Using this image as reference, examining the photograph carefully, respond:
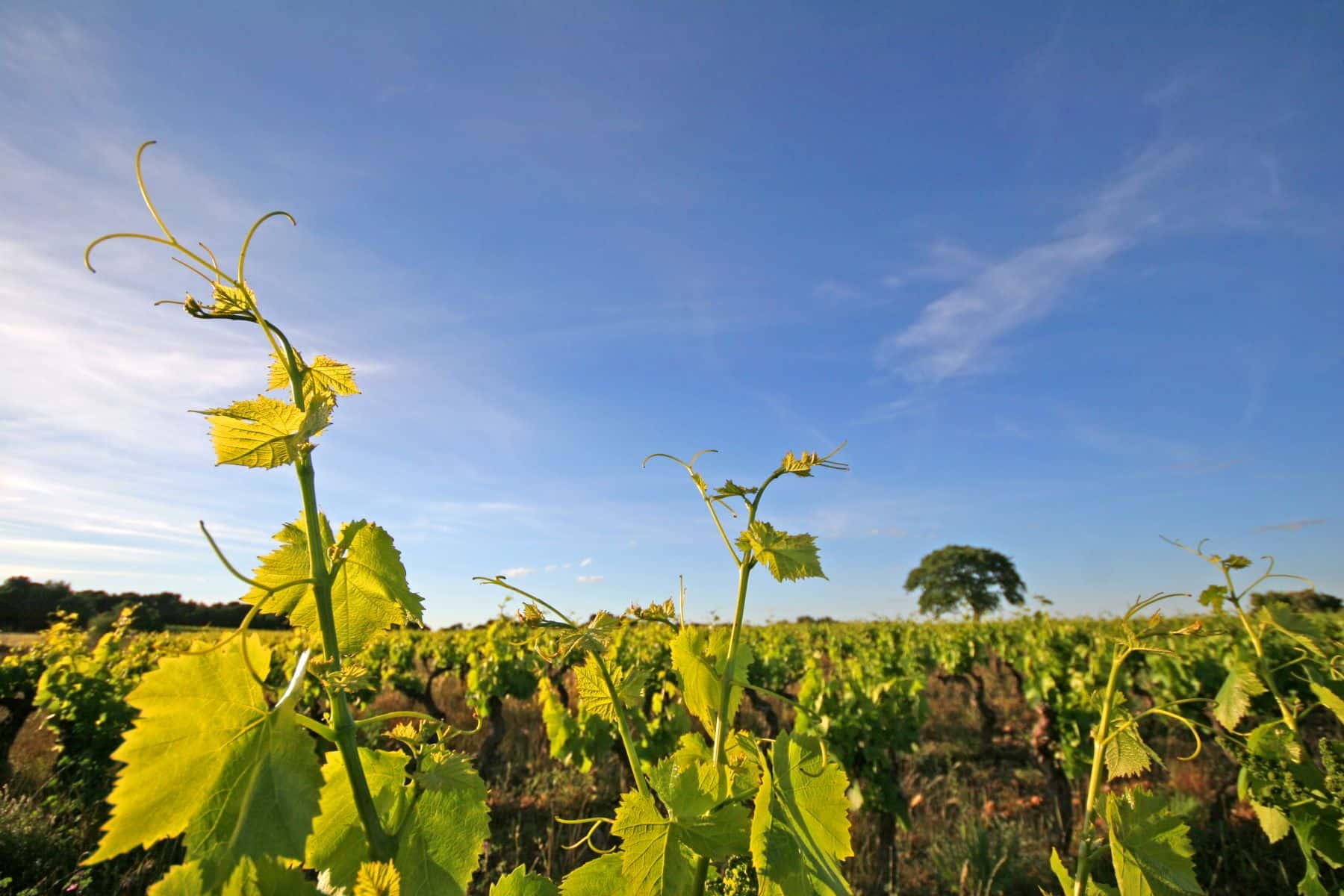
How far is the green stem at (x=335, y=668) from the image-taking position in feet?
3.02

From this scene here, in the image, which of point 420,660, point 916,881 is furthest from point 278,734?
point 420,660

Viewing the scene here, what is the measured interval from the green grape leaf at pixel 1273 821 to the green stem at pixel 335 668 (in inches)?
113

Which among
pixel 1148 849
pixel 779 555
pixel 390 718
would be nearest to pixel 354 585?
pixel 390 718

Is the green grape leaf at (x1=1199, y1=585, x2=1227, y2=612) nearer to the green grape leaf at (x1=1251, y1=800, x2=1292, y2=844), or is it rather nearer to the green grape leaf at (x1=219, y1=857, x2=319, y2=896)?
the green grape leaf at (x1=1251, y1=800, x2=1292, y2=844)

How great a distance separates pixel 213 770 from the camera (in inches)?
35.3

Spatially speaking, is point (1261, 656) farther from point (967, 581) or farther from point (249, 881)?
point (967, 581)

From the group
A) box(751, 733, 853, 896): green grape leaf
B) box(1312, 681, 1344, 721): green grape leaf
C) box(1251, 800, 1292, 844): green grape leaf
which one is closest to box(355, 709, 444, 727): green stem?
box(751, 733, 853, 896): green grape leaf

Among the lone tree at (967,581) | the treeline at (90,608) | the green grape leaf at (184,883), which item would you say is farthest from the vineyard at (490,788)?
the lone tree at (967,581)

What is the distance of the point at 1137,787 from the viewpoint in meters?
1.77

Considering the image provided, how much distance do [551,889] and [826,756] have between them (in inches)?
23.0

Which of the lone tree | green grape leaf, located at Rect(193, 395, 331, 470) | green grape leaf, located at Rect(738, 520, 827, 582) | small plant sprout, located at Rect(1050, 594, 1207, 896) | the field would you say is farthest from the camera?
the lone tree

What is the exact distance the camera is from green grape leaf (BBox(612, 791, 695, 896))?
3.94ft

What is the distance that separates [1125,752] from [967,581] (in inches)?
3115

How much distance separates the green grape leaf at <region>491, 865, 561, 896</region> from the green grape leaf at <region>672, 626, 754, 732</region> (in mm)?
421
